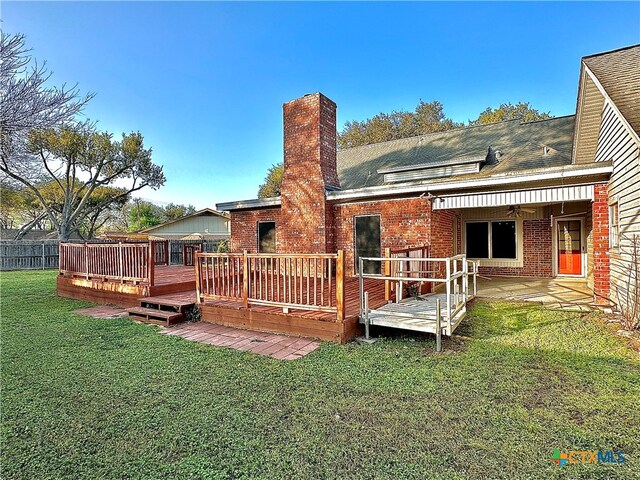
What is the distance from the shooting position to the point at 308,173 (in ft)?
31.0

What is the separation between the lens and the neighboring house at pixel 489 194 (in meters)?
6.20

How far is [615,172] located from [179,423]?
25.1 ft

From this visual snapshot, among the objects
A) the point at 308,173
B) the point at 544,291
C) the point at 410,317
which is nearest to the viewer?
the point at 410,317

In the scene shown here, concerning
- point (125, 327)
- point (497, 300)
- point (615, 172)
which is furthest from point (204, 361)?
point (615, 172)

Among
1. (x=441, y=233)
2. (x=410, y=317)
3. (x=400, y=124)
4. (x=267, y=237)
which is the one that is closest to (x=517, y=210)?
(x=441, y=233)

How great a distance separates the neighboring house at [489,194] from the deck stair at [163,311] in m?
3.86

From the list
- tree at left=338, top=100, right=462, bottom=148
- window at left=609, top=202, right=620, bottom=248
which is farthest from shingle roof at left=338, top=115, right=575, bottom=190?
tree at left=338, top=100, right=462, bottom=148

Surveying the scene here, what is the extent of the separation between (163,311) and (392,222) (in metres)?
5.67

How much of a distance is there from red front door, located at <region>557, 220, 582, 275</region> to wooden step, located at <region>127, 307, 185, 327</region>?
36.0ft

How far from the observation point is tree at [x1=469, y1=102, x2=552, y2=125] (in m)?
23.2

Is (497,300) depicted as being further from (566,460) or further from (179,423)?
(179,423)

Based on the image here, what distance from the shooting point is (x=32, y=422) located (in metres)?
2.81

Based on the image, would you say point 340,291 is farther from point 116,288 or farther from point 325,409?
point 116,288

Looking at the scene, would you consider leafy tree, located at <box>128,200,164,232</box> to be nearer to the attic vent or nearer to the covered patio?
the attic vent
